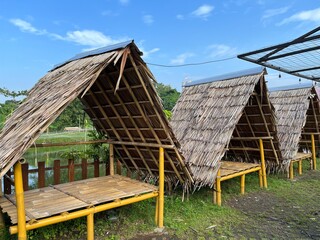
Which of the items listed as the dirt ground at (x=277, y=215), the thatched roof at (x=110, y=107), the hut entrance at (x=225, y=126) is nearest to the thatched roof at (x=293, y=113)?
the hut entrance at (x=225, y=126)

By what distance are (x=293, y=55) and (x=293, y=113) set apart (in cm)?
316

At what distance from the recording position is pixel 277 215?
4.66m

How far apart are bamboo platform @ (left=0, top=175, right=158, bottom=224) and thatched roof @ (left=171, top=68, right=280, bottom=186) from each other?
1.30 meters

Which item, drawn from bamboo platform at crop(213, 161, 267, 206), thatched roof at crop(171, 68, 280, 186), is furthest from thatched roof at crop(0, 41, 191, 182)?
bamboo platform at crop(213, 161, 267, 206)

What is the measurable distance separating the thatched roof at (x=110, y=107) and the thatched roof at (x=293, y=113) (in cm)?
410

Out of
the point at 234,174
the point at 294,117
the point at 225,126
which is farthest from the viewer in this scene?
the point at 294,117

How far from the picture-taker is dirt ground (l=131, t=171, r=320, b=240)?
382 centimetres

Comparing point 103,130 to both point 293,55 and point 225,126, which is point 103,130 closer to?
point 225,126

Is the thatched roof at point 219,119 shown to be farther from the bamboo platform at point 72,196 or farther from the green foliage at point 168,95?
the green foliage at point 168,95

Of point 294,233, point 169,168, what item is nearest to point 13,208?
point 169,168

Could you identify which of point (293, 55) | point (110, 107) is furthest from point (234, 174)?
point (110, 107)

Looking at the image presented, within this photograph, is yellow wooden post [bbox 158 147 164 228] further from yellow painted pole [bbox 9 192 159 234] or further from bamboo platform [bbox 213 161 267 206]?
bamboo platform [bbox 213 161 267 206]

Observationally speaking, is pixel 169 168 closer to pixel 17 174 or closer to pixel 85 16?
pixel 17 174

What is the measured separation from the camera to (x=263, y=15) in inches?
287
